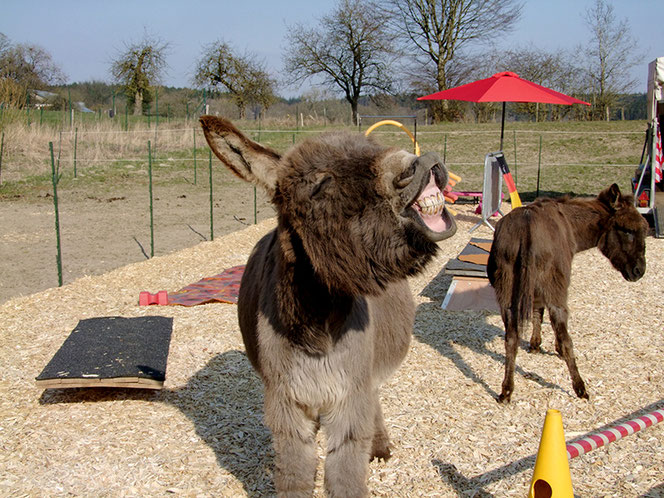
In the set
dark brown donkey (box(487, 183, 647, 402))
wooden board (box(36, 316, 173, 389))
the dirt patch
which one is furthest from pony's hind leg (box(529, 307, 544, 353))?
the dirt patch

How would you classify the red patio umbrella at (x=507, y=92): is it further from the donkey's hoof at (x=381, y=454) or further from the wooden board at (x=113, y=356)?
the donkey's hoof at (x=381, y=454)

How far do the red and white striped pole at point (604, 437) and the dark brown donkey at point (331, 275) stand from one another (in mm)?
1059

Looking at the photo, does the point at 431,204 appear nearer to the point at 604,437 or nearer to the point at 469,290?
the point at 604,437

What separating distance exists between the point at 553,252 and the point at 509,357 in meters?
1.05

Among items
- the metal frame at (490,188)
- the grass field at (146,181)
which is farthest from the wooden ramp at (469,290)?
the metal frame at (490,188)

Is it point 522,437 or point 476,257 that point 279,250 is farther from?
point 476,257

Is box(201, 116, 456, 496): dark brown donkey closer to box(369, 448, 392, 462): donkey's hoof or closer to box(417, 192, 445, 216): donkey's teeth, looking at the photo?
box(417, 192, 445, 216): donkey's teeth

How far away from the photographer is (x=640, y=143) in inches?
887

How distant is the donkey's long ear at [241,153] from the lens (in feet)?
7.34

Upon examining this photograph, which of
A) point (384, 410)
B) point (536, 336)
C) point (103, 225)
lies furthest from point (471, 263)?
point (103, 225)

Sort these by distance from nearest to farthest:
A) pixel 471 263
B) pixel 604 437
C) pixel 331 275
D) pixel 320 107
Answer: pixel 331 275, pixel 604 437, pixel 471 263, pixel 320 107

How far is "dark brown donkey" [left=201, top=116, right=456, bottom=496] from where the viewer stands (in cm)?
206

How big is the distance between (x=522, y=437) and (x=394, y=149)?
3.09 m

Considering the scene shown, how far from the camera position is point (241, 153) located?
232cm
